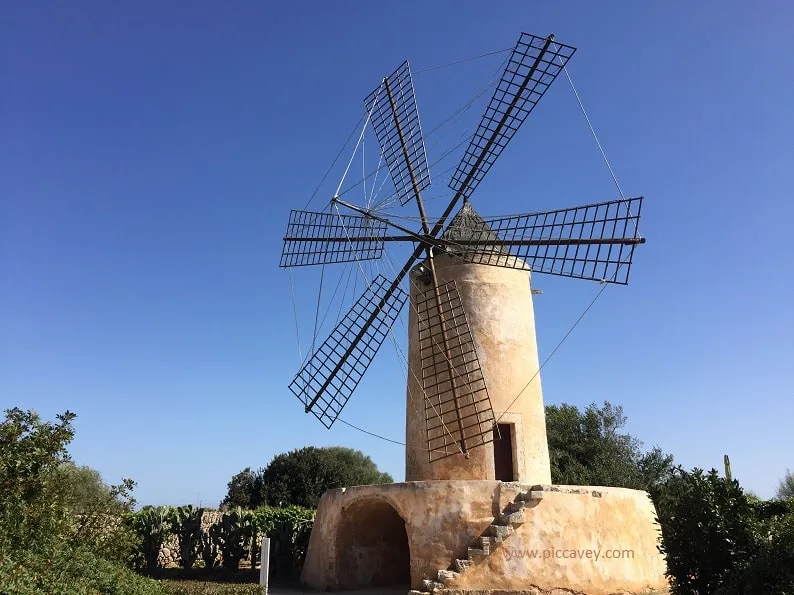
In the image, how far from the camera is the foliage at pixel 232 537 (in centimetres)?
1223

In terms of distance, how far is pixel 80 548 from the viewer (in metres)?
5.75

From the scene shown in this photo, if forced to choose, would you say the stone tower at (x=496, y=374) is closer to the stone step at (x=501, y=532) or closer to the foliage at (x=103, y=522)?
the stone step at (x=501, y=532)

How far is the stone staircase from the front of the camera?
297 inches

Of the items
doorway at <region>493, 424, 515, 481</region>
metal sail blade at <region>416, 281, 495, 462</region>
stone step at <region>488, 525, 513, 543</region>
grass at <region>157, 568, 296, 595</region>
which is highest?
metal sail blade at <region>416, 281, 495, 462</region>

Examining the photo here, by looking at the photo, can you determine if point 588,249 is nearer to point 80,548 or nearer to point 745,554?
point 745,554

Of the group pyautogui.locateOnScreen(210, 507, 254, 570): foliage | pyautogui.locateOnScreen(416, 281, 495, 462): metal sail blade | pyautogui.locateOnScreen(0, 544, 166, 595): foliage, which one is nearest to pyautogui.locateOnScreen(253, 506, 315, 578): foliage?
pyautogui.locateOnScreen(210, 507, 254, 570): foliage

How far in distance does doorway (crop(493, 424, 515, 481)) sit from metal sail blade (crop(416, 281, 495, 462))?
0.30 metres

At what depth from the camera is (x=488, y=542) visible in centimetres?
761

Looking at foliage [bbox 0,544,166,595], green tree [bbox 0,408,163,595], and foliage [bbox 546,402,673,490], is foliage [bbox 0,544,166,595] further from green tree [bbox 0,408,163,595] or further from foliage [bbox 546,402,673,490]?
foliage [bbox 546,402,673,490]

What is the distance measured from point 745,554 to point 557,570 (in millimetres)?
2890

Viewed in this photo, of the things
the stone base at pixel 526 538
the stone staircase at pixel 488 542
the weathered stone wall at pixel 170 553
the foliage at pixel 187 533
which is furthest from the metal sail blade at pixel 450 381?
the weathered stone wall at pixel 170 553

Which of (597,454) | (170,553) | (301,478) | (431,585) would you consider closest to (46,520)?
(431,585)

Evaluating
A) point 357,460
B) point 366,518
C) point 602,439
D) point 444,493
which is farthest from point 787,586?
point 357,460

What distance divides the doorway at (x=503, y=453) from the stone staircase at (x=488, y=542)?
1618 millimetres
